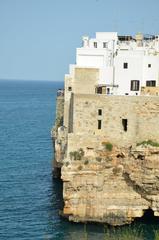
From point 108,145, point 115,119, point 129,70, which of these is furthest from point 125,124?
point 129,70

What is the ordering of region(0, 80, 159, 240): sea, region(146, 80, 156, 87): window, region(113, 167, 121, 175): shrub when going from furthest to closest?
region(146, 80, 156, 87): window < region(113, 167, 121, 175): shrub < region(0, 80, 159, 240): sea

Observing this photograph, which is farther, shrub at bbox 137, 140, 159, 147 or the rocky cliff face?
the rocky cliff face

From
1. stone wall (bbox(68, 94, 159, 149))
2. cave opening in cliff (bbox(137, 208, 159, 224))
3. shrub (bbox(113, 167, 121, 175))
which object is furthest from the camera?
cave opening in cliff (bbox(137, 208, 159, 224))

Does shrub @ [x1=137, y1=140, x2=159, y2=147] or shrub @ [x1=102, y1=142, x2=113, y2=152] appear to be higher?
shrub @ [x1=137, y1=140, x2=159, y2=147]

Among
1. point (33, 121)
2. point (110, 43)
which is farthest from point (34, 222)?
point (33, 121)

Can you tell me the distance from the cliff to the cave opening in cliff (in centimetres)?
134

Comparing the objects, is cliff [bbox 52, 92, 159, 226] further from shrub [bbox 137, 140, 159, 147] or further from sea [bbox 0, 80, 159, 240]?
sea [bbox 0, 80, 159, 240]

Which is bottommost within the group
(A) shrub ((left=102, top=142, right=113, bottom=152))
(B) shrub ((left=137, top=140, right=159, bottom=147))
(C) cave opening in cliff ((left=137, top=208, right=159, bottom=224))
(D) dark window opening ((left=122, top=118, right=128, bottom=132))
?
(C) cave opening in cliff ((left=137, top=208, right=159, bottom=224))

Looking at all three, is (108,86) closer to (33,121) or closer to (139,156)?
(139,156)

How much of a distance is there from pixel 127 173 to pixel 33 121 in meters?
69.4

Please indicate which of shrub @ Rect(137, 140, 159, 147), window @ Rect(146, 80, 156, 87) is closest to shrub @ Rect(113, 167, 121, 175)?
shrub @ Rect(137, 140, 159, 147)

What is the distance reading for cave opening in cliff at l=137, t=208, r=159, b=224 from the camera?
40.0m

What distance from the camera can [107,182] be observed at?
38.8 metres

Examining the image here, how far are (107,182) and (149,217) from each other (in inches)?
173
